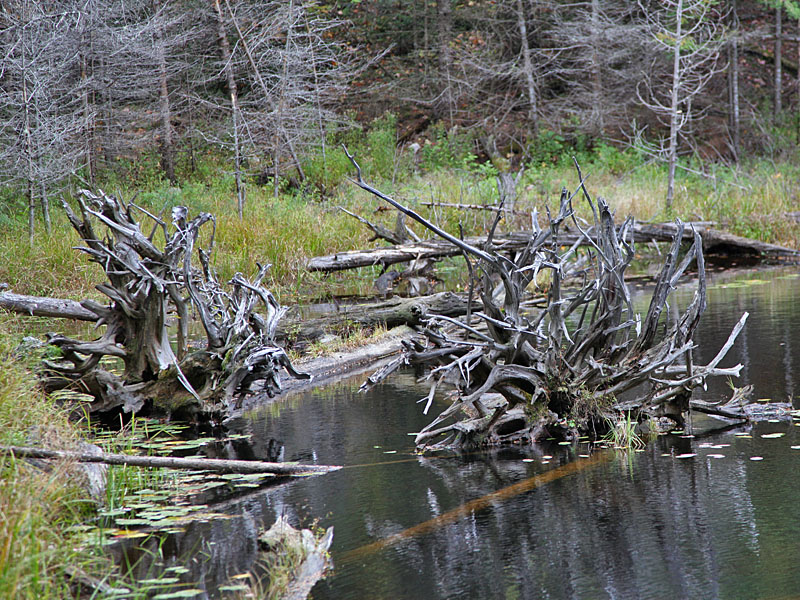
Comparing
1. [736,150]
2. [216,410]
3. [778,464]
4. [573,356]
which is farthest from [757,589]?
[736,150]

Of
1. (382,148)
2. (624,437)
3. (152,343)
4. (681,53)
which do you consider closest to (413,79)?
(382,148)

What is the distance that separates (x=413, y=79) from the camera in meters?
30.2

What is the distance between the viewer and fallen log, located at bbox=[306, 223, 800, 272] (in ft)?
46.7

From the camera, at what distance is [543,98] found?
2981cm

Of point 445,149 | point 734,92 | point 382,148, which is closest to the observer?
point 382,148

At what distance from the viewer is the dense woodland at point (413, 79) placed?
21328mm

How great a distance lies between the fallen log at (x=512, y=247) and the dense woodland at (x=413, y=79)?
2.62 m

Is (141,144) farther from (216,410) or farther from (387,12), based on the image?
(216,410)

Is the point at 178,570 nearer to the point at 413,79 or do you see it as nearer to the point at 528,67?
the point at 528,67

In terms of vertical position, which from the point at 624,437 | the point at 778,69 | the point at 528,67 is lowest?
the point at 624,437

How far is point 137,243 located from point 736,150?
884 inches

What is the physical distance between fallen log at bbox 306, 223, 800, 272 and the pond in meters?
6.11

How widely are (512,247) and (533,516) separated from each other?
10056mm

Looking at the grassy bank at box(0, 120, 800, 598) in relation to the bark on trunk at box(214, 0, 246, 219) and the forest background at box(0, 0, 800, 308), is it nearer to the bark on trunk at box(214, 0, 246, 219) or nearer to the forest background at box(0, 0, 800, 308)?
the forest background at box(0, 0, 800, 308)
